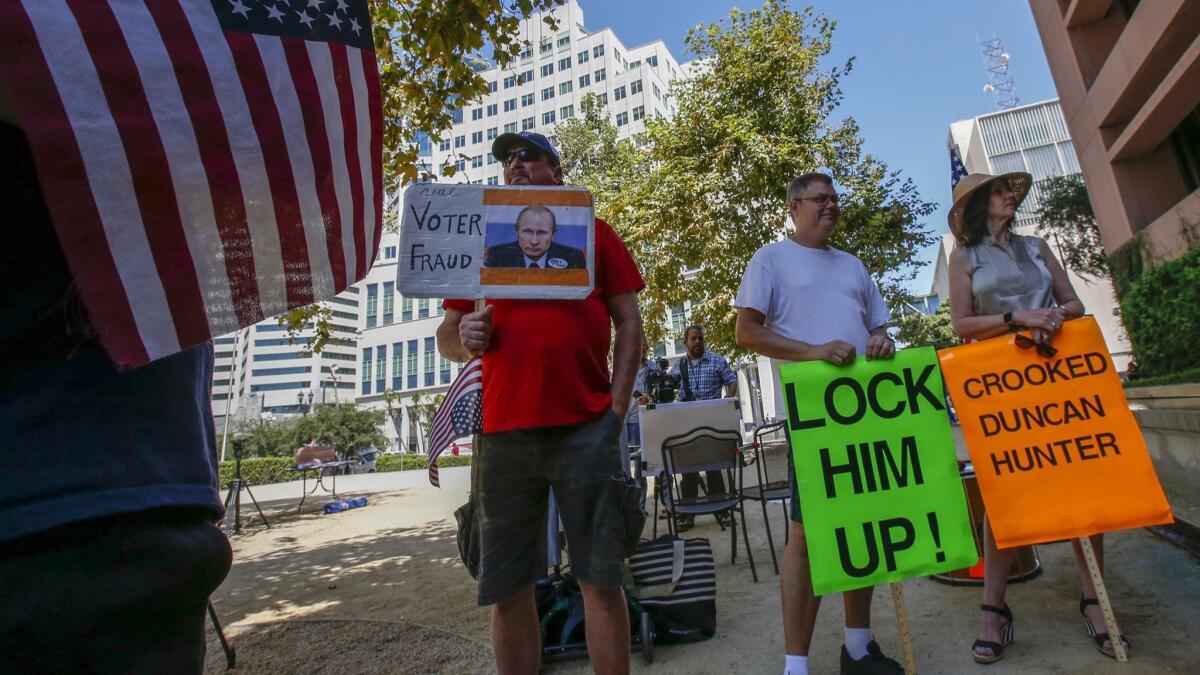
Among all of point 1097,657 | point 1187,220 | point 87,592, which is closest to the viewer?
point 87,592

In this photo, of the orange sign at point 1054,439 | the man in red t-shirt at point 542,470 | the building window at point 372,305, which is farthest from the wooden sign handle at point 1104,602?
the building window at point 372,305

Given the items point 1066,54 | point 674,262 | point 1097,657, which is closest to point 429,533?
point 1097,657

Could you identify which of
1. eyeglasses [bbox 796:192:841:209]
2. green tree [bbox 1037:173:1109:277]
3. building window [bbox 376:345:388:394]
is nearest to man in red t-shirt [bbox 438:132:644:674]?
eyeglasses [bbox 796:192:841:209]

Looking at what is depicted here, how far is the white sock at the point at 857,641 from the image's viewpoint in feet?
8.07

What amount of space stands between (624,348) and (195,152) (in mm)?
Answer: 1686

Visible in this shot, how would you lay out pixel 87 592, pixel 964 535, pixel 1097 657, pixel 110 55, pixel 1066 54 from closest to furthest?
pixel 87 592 < pixel 110 55 < pixel 964 535 < pixel 1097 657 < pixel 1066 54

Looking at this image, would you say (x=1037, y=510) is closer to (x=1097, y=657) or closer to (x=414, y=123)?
(x=1097, y=657)

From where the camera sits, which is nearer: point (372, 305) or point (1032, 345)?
point (1032, 345)

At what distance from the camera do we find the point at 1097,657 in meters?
2.40

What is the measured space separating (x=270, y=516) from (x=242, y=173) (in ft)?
40.4

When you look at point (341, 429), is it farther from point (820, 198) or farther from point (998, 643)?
point (998, 643)

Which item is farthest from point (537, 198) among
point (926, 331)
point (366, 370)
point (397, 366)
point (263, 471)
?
point (366, 370)

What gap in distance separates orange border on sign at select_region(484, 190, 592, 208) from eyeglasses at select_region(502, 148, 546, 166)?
313mm

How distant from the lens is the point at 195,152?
762 mm
